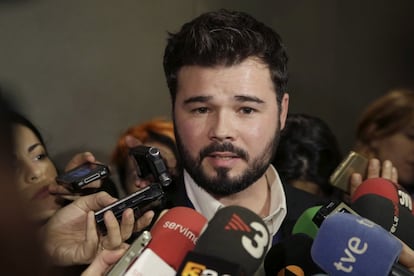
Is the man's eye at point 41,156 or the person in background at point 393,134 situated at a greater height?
the person in background at point 393,134

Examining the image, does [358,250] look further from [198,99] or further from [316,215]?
[198,99]

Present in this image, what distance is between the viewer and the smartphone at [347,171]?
139 cm

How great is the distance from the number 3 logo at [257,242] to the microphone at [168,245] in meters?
0.11

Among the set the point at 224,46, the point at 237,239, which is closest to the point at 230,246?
the point at 237,239

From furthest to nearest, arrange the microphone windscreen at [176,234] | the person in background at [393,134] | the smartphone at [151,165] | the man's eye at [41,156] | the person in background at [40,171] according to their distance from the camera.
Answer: the person in background at [393,134]
the man's eye at [41,156]
the person in background at [40,171]
the smartphone at [151,165]
the microphone windscreen at [176,234]

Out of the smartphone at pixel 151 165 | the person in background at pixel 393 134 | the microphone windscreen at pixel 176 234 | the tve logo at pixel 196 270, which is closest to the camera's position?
the tve logo at pixel 196 270

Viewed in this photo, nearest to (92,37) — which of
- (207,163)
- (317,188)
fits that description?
(317,188)

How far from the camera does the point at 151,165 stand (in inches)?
47.4

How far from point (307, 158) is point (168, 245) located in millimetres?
989

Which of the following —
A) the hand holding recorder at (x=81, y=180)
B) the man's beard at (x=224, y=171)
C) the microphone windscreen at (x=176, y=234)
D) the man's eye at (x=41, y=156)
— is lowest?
the man's eye at (x=41, y=156)

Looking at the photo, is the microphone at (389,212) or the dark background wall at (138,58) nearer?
the microphone at (389,212)

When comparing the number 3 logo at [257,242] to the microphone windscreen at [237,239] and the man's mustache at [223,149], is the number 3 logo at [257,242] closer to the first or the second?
the microphone windscreen at [237,239]

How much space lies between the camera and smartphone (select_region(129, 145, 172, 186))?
3.92 feet

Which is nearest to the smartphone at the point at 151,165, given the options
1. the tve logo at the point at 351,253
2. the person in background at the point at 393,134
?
the tve logo at the point at 351,253
